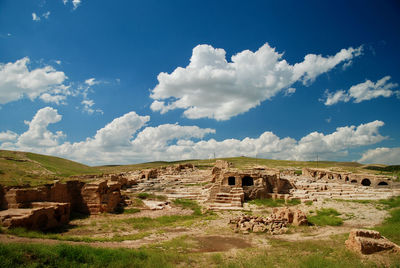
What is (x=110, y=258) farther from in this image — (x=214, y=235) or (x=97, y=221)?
(x=97, y=221)

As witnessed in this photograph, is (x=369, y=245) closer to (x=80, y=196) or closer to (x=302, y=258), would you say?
(x=302, y=258)

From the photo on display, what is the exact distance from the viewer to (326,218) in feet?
52.4

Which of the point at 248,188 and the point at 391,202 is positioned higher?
the point at 248,188

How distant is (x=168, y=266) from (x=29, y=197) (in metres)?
12.8

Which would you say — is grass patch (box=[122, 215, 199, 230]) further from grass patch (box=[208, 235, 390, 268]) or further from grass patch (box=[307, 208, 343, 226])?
grass patch (box=[307, 208, 343, 226])

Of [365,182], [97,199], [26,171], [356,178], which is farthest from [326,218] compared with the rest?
[26,171]

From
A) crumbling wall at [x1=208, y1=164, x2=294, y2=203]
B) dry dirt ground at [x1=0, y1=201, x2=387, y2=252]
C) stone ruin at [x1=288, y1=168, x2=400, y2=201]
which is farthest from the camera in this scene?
stone ruin at [x1=288, y1=168, x2=400, y2=201]

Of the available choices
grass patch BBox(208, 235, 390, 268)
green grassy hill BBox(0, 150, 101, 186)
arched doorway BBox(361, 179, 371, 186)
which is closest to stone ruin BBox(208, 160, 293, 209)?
grass patch BBox(208, 235, 390, 268)

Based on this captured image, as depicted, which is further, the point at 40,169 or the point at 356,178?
the point at 40,169

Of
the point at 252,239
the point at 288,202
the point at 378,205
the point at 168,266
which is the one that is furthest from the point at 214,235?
the point at 378,205

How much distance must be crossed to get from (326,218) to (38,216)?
17.9 m

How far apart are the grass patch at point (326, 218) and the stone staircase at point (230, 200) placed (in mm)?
6231

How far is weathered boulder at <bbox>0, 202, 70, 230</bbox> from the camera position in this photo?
37.0 feet

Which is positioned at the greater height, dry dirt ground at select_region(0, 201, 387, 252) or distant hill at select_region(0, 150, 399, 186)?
distant hill at select_region(0, 150, 399, 186)
